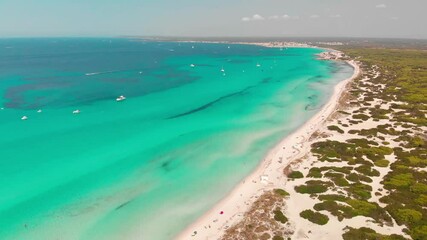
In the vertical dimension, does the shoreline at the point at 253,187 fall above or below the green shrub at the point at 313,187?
below

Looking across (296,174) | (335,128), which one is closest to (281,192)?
(296,174)

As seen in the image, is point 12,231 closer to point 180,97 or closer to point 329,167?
point 329,167

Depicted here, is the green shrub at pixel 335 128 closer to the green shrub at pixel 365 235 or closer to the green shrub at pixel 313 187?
the green shrub at pixel 313 187

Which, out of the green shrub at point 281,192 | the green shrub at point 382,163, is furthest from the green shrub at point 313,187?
the green shrub at point 382,163

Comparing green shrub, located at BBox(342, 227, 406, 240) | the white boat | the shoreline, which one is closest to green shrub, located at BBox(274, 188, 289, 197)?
the shoreline

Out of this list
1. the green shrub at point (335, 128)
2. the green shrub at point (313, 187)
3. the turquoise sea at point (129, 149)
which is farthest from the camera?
the green shrub at point (335, 128)

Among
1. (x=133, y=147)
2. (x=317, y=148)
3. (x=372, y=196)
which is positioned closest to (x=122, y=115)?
(x=133, y=147)

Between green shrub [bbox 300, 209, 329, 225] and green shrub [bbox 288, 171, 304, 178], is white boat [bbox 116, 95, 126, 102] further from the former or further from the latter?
green shrub [bbox 300, 209, 329, 225]
